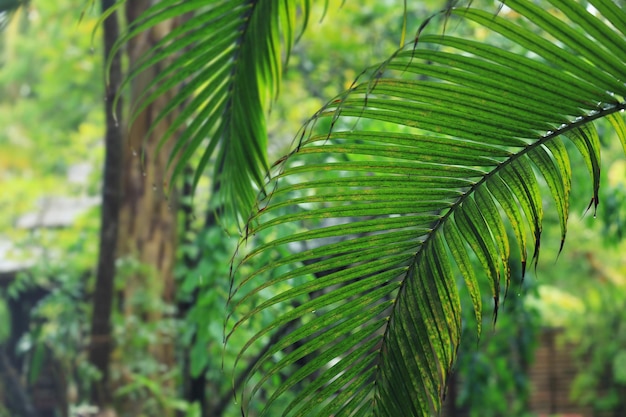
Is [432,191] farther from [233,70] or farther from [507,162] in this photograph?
[233,70]

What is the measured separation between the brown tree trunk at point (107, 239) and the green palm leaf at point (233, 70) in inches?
23.2

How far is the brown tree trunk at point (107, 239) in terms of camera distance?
6.98ft

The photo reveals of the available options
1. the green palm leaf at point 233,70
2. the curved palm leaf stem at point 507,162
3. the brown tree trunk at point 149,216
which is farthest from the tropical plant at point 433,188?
the brown tree trunk at point 149,216

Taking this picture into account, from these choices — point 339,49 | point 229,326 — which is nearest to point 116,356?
point 229,326

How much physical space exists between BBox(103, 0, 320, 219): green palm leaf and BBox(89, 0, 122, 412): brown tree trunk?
59 centimetres

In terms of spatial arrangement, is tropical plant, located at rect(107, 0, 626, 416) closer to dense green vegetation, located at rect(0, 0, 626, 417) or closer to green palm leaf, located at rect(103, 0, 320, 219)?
dense green vegetation, located at rect(0, 0, 626, 417)

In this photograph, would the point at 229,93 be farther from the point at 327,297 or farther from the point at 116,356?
the point at 116,356

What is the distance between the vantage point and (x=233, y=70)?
141 centimetres

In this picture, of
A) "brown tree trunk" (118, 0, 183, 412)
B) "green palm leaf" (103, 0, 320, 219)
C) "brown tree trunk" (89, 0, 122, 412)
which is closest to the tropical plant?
"green palm leaf" (103, 0, 320, 219)

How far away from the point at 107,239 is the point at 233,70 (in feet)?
3.83

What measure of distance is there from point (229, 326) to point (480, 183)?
5.17 feet

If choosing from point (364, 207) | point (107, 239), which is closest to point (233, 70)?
point (364, 207)

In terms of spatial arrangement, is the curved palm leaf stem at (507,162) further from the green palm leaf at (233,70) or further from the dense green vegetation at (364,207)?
the green palm leaf at (233,70)

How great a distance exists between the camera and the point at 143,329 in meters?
2.99
